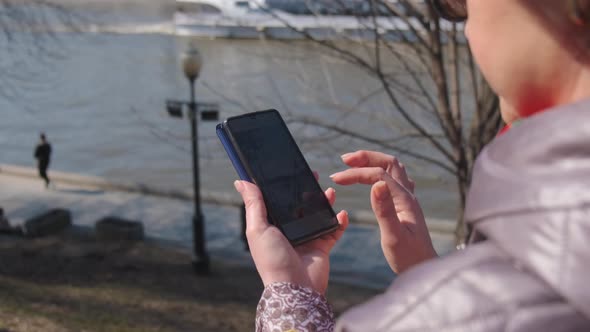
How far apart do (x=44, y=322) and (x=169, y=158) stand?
11.3 m

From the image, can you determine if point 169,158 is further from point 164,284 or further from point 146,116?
point 164,284

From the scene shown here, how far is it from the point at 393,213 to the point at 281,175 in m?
0.27

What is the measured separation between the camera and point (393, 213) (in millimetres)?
1469

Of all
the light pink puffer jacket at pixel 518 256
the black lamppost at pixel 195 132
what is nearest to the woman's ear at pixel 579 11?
the light pink puffer jacket at pixel 518 256

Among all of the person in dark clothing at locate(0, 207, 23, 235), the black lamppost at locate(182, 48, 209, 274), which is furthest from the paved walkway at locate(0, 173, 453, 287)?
the person in dark clothing at locate(0, 207, 23, 235)

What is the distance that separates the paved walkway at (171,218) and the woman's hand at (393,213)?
9.61 metres

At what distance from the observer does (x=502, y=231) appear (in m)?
0.74

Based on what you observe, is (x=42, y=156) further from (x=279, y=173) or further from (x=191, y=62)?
(x=279, y=173)

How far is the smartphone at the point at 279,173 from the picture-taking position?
4.84 ft

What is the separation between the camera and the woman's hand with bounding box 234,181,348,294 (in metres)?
1.28

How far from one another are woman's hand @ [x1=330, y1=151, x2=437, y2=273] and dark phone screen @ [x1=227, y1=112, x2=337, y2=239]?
0.31 feet

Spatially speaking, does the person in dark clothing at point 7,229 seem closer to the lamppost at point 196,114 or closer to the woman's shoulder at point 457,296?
the lamppost at point 196,114

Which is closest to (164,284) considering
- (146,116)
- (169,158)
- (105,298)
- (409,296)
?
(105,298)

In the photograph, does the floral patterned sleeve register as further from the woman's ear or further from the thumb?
the woman's ear
